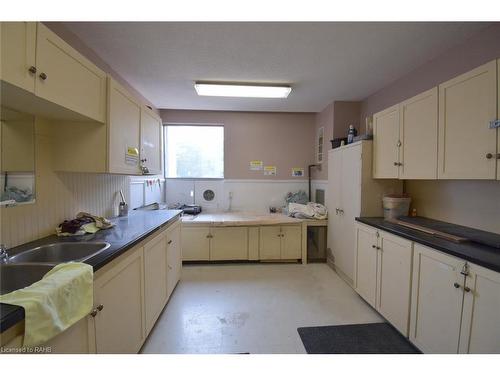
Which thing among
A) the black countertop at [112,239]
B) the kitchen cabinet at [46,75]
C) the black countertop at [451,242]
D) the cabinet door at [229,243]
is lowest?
the cabinet door at [229,243]

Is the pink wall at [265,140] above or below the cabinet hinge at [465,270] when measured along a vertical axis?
above

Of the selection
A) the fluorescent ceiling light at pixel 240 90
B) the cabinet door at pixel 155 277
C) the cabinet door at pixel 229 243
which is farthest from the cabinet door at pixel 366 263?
the cabinet door at pixel 155 277

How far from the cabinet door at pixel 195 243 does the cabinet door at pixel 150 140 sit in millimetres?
1071

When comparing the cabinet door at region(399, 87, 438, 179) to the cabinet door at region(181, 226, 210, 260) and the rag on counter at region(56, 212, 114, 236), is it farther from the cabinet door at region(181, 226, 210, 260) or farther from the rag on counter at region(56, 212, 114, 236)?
the rag on counter at region(56, 212, 114, 236)

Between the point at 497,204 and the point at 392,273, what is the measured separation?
91 cm

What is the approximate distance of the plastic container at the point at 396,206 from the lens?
2.17m

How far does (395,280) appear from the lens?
174cm

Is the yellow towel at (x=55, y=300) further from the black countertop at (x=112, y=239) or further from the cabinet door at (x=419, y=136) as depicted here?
the cabinet door at (x=419, y=136)

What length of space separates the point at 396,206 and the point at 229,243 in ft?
7.19

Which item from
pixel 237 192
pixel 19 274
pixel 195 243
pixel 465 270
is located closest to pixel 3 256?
pixel 19 274

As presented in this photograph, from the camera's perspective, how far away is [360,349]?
1633 millimetres

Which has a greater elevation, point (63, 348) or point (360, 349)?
point (63, 348)

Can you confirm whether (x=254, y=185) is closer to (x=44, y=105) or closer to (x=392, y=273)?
(x=392, y=273)

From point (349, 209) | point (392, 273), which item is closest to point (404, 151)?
point (349, 209)
